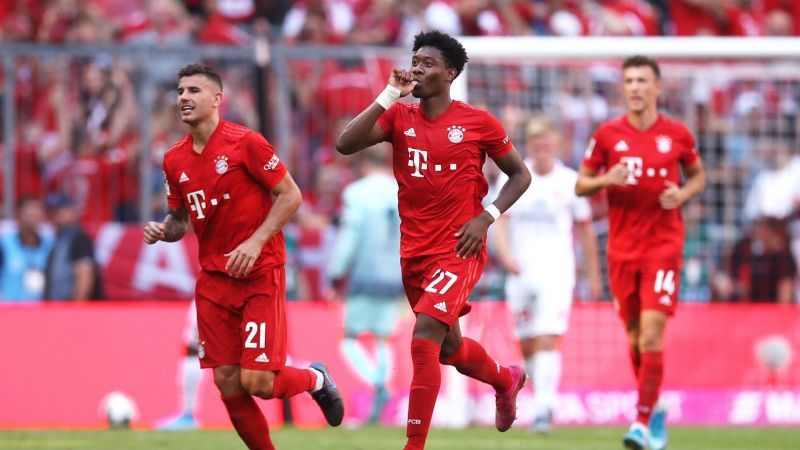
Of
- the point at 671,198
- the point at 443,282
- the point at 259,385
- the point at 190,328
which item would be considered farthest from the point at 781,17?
the point at 259,385

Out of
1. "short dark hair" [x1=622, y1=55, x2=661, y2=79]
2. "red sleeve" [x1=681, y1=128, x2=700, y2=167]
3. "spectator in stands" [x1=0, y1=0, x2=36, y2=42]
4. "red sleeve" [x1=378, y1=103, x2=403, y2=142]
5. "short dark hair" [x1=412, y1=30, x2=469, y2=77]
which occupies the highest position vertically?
"spectator in stands" [x1=0, y1=0, x2=36, y2=42]

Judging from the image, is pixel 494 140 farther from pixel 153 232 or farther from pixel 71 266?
pixel 71 266

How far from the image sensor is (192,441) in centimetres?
1211

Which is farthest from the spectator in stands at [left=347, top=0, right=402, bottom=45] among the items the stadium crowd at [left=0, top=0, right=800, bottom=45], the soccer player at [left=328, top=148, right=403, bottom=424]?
the soccer player at [left=328, top=148, right=403, bottom=424]

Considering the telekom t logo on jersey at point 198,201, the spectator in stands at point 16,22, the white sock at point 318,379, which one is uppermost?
the spectator in stands at point 16,22

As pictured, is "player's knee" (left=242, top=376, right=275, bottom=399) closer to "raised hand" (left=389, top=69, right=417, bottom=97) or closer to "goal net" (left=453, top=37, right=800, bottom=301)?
"raised hand" (left=389, top=69, right=417, bottom=97)

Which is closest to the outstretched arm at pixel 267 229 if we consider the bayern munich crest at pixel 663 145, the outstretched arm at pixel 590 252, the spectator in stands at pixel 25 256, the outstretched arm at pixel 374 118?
the outstretched arm at pixel 374 118

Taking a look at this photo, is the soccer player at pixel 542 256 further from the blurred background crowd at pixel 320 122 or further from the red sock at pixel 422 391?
the red sock at pixel 422 391

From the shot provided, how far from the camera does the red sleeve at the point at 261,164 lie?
29.6 ft

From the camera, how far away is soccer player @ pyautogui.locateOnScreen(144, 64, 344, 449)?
8953 mm

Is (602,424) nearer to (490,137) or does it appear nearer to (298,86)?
(298,86)

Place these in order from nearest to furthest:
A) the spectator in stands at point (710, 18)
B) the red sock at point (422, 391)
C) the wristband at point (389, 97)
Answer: the red sock at point (422, 391) < the wristband at point (389, 97) < the spectator in stands at point (710, 18)

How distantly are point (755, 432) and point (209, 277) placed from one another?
6.71m

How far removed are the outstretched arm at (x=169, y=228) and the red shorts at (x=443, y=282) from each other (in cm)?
140
